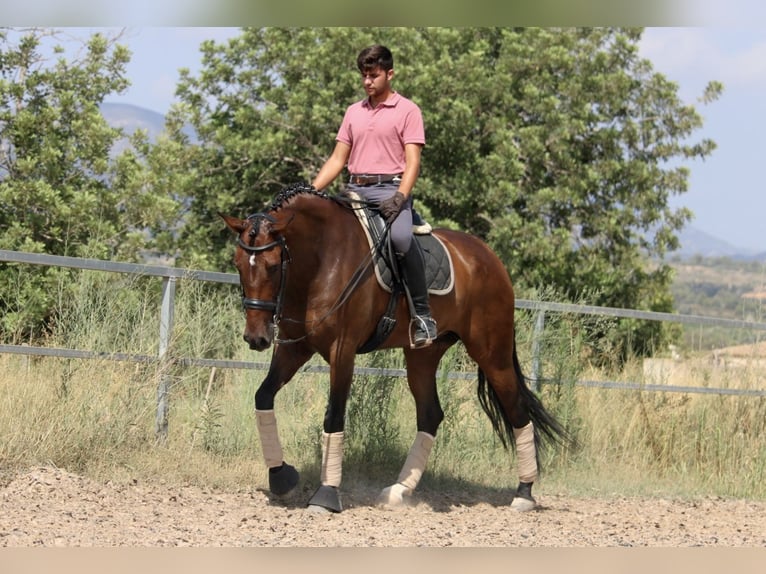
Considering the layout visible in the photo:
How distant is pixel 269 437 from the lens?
7.12 meters

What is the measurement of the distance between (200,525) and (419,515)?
1.71 meters

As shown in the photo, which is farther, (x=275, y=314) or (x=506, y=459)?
(x=506, y=459)

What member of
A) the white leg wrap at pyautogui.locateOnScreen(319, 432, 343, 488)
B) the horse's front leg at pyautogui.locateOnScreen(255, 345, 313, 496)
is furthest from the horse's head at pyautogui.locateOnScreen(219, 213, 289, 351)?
the white leg wrap at pyautogui.locateOnScreen(319, 432, 343, 488)

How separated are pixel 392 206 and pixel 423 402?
169 cm

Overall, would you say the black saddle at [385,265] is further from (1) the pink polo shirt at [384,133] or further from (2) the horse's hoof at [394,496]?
(2) the horse's hoof at [394,496]

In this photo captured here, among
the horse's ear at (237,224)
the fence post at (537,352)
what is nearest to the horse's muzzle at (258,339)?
the horse's ear at (237,224)

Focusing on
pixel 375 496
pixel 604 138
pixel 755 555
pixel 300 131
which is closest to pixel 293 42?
pixel 300 131

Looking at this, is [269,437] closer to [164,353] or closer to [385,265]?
[164,353]

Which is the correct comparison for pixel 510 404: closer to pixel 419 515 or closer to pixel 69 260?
pixel 419 515

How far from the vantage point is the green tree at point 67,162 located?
16.9 meters

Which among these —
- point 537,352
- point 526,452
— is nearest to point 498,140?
point 537,352

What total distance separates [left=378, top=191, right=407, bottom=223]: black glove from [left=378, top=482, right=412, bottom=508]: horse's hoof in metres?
1.97

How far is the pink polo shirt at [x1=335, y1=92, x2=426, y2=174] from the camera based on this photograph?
7.12 metres

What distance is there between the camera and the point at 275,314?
644 cm
